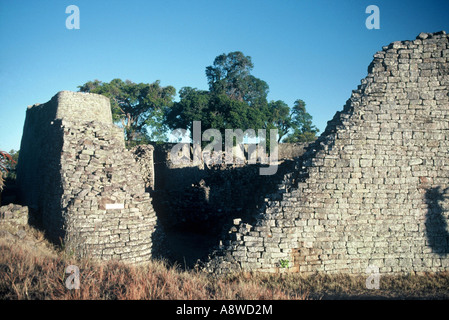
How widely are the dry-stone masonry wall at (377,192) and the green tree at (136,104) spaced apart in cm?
2836

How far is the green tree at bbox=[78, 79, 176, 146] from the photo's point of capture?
3388 cm

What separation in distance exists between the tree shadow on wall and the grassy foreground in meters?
0.69

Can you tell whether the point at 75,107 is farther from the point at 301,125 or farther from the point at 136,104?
the point at 301,125

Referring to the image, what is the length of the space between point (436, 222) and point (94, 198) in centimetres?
873

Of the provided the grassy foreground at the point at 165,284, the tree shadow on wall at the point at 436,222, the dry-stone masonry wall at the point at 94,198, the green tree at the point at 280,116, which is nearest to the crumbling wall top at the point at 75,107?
the dry-stone masonry wall at the point at 94,198

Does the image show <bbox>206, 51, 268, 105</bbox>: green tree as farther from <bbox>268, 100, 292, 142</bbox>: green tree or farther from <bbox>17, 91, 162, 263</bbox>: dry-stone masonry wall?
<bbox>17, 91, 162, 263</bbox>: dry-stone masonry wall

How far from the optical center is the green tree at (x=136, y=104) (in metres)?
33.9

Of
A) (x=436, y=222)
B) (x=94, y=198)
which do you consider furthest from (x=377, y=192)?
(x=94, y=198)

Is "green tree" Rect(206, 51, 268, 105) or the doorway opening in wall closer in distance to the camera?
the doorway opening in wall

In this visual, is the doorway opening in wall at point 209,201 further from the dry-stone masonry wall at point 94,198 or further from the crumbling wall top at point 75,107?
the crumbling wall top at point 75,107

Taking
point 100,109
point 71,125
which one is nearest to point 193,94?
point 100,109

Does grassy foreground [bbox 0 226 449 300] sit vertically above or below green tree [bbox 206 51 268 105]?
below

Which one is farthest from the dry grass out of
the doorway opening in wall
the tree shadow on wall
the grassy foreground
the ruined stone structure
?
the doorway opening in wall

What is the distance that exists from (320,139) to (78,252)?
22.2 feet
